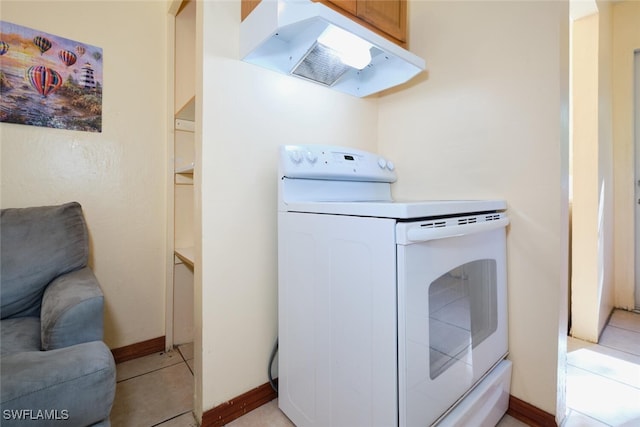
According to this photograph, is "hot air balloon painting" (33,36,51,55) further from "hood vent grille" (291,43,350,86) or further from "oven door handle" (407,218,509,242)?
"oven door handle" (407,218,509,242)

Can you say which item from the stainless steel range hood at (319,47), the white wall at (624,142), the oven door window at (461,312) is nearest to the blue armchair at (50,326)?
the oven door window at (461,312)

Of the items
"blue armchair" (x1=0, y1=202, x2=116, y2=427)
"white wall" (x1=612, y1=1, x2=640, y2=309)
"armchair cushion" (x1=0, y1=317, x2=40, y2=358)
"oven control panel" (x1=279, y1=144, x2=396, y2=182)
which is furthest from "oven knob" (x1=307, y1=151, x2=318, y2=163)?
"white wall" (x1=612, y1=1, x2=640, y2=309)

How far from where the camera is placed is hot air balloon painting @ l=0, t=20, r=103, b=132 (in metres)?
→ 1.26

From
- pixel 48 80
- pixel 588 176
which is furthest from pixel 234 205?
pixel 588 176

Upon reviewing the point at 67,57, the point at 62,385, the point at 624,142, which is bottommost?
the point at 62,385

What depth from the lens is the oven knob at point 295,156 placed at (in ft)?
3.73

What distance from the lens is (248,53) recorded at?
1118 millimetres

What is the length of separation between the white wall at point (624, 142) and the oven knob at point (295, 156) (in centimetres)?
255

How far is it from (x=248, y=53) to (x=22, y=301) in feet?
4.30

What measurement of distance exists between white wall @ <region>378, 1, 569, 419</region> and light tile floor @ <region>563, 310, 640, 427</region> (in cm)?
16

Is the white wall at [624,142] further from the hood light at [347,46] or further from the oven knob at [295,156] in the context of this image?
the oven knob at [295,156]

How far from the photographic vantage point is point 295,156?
→ 1.14m

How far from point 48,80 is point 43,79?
0.06 ft

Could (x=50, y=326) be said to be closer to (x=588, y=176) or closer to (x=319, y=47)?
(x=319, y=47)
